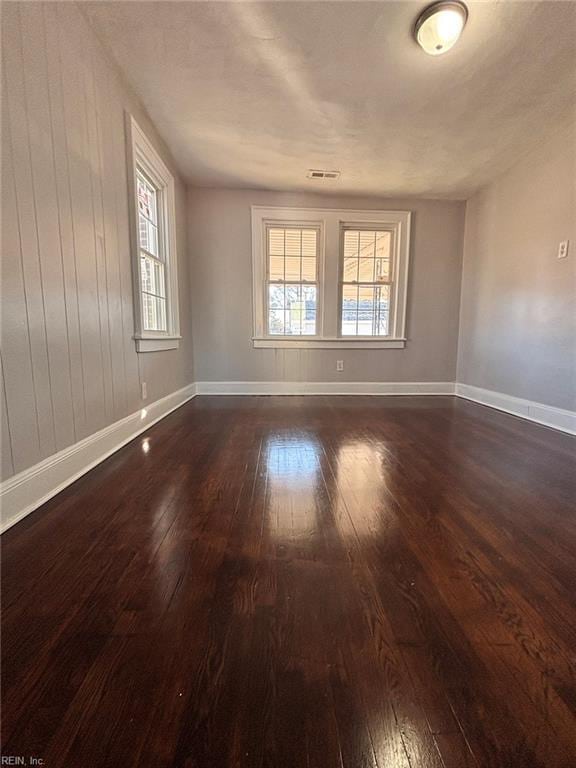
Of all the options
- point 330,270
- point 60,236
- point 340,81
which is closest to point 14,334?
point 60,236

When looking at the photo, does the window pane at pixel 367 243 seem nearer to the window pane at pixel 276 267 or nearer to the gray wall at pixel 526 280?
the window pane at pixel 276 267

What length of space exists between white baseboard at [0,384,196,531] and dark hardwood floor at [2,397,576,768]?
7cm

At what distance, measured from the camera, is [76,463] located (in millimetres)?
1708

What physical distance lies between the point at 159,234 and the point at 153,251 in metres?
0.23

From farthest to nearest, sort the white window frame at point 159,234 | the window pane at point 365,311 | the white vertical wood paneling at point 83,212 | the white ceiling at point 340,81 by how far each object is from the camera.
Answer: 1. the window pane at point 365,311
2. the white window frame at point 159,234
3. the white ceiling at point 340,81
4. the white vertical wood paneling at point 83,212

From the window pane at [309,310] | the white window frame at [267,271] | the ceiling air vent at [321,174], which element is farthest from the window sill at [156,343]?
the ceiling air vent at [321,174]

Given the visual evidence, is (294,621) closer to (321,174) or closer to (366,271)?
(321,174)

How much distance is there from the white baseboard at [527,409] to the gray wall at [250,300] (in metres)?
0.62

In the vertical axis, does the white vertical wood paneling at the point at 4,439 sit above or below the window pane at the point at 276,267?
below

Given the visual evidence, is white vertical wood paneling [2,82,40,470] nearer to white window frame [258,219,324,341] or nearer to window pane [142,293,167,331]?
window pane [142,293,167,331]

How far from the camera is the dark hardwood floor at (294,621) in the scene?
1.94ft

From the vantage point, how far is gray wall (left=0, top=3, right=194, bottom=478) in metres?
1.29

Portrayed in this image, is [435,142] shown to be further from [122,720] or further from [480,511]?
[122,720]

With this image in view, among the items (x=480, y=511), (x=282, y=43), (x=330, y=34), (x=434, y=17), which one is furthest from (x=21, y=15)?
(x=480, y=511)
